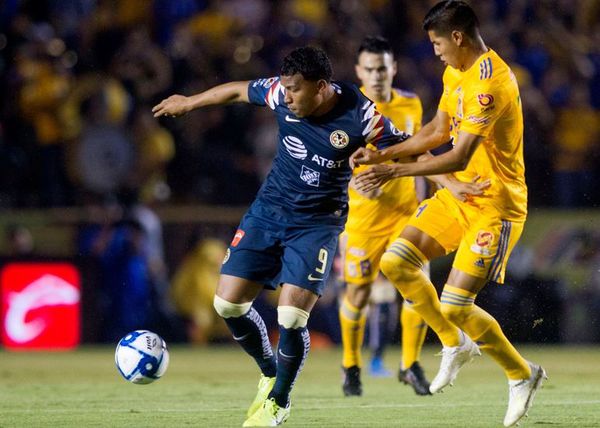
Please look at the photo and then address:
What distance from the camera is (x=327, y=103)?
7770 mm

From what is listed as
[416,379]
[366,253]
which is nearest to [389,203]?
[366,253]

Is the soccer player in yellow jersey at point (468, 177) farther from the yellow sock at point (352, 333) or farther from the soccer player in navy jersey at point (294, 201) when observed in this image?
the yellow sock at point (352, 333)

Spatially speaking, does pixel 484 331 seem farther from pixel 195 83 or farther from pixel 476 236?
pixel 195 83

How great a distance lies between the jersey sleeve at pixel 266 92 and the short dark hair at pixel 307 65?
43 centimetres

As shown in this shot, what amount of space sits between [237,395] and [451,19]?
3680 millimetres

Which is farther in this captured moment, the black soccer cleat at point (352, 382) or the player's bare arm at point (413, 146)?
the black soccer cleat at point (352, 382)

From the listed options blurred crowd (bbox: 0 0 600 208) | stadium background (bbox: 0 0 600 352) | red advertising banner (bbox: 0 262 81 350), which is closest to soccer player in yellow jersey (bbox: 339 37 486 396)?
stadium background (bbox: 0 0 600 352)

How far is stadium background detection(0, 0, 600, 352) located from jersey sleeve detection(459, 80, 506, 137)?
642 cm

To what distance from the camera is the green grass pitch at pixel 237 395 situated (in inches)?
314

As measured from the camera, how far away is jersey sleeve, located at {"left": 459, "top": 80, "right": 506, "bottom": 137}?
297 inches

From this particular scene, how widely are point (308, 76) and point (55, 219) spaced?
7484 millimetres

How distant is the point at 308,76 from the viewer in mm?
7484

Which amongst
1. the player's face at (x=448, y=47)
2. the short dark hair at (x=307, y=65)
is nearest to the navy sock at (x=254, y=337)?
the short dark hair at (x=307, y=65)

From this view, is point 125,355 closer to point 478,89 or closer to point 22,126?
point 478,89
